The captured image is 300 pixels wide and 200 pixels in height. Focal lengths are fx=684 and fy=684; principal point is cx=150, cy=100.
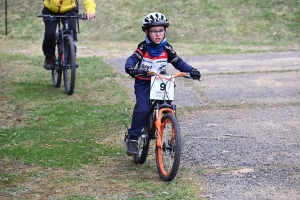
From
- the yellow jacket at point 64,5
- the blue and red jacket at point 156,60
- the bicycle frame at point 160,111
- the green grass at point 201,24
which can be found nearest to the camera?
the bicycle frame at point 160,111

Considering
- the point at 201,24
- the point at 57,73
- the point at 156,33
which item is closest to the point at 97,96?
the point at 57,73

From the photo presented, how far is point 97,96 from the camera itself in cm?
983

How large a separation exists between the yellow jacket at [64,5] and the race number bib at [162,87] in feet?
14.0

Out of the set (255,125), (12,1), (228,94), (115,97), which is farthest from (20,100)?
(12,1)

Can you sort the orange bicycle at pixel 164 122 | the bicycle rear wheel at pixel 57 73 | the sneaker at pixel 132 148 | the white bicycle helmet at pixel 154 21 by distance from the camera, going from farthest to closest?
the bicycle rear wheel at pixel 57 73 < the sneaker at pixel 132 148 < the white bicycle helmet at pixel 154 21 < the orange bicycle at pixel 164 122

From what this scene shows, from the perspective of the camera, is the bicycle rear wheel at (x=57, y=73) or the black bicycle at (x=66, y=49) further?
the bicycle rear wheel at (x=57, y=73)

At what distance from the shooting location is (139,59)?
616 cm

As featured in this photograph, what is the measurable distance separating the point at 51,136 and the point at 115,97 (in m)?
2.31

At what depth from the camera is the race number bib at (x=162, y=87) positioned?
5.88 m

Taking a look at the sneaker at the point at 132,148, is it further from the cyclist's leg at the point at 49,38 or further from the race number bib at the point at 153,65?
the cyclist's leg at the point at 49,38

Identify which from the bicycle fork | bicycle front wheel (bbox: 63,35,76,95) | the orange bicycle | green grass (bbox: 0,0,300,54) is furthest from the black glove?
green grass (bbox: 0,0,300,54)

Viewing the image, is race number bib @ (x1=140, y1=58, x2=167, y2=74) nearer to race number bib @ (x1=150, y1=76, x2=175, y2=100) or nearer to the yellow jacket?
race number bib @ (x1=150, y1=76, x2=175, y2=100)

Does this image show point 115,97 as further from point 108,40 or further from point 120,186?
point 108,40

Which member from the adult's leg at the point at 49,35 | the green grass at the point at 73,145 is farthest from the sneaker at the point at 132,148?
the adult's leg at the point at 49,35
